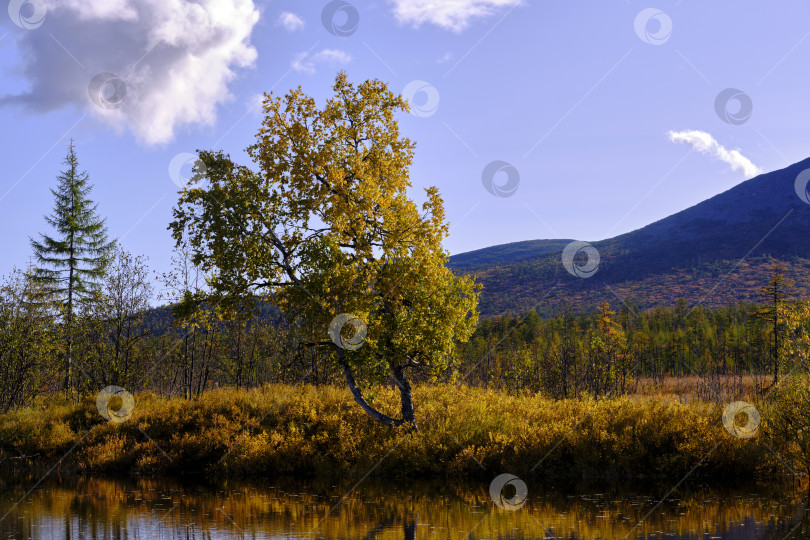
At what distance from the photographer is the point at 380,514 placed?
16578mm

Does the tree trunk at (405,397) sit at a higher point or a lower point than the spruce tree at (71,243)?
lower

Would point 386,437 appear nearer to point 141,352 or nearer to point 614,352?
point 141,352

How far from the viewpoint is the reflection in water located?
1427cm

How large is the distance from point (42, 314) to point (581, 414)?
22.6m

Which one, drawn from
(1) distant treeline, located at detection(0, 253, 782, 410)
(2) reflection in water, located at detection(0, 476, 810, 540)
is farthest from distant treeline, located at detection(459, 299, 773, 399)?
(2) reflection in water, located at detection(0, 476, 810, 540)

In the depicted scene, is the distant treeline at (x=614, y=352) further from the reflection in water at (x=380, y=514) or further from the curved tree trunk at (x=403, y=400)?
the reflection in water at (x=380, y=514)

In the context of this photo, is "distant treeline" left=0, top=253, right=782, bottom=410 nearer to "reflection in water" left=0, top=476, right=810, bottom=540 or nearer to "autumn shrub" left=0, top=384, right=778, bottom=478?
"autumn shrub" left=0, top=384, right=778, bottom=478

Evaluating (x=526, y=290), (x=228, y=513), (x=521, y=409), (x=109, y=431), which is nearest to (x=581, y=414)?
(x=521, y=409)

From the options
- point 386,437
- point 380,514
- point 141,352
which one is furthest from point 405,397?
point 141,352

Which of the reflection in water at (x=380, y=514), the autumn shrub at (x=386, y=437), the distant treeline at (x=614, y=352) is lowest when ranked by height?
the reflection in water at (x=380, y=514)

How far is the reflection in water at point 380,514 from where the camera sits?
14.3 meters

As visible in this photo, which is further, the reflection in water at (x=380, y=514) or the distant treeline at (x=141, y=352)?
the distant treeline at (x=141, y=352)

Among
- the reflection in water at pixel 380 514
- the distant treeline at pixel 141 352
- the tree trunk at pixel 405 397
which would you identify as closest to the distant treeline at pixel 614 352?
the distant treeline at pixel 141 352

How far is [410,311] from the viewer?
861 inches
